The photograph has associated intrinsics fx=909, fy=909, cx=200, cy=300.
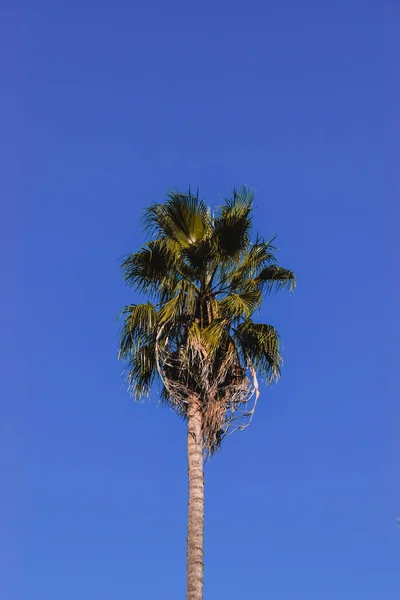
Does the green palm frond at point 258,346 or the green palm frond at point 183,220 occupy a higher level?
the green palm frond at point 183,220

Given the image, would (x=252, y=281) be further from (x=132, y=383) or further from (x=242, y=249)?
(x=132, y=383)

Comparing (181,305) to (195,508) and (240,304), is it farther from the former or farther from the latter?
(195,508)

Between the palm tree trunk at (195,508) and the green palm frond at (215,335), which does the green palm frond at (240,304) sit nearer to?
the green palm frond at (215,335)

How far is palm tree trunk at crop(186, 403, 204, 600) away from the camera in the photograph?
12559mm

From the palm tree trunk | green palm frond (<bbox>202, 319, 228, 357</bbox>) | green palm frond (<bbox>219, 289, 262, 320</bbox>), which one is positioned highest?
green palm frond (<bbox>219, 289, 262, 320</bbox>)

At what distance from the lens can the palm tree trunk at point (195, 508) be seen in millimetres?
12559

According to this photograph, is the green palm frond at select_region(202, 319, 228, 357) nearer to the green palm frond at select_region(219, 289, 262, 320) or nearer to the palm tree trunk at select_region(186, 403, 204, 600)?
the green palm frond at select_region(219, 289, 262, 320)

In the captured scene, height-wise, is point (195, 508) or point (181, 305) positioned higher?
point (181, 305)

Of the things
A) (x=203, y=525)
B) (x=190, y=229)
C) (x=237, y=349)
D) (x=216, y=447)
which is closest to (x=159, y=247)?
(x=190, y=229)

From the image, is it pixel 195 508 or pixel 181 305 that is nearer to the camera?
pixel 195 508

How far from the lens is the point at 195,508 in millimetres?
13305

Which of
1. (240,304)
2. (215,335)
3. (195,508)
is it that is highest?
(240,304)

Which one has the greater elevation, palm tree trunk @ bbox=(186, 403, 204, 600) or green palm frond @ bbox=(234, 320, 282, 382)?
green palm frond @ bbox=(234, 320, 282, 382)

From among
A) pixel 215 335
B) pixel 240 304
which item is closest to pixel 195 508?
pixel 215 335
